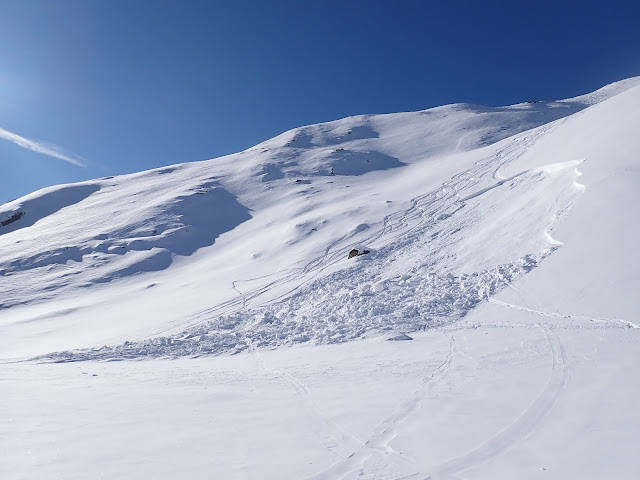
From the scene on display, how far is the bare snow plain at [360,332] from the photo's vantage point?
5.78m

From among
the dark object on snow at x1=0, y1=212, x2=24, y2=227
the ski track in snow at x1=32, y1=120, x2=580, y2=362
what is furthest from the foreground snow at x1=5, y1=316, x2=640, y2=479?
the dark object on snow at x1=0, y1=212, x2=24, y2=227

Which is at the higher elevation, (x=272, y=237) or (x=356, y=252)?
(x=272, y=237)

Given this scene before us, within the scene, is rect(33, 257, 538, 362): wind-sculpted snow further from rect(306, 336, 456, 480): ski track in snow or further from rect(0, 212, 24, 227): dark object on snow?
rect(0, 212, 24, 227): dark object on snow

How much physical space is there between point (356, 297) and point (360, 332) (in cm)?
325

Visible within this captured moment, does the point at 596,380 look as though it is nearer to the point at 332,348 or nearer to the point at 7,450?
the point at 332,348

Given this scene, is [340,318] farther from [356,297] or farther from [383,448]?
[383,448]

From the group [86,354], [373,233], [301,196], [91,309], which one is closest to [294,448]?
[86,354]

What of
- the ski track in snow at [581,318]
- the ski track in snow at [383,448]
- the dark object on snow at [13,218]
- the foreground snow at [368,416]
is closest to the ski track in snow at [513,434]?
the foreground snow at [368,416]

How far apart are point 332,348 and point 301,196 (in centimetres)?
2937

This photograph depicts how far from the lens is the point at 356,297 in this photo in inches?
664

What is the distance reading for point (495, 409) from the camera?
22.1 feet

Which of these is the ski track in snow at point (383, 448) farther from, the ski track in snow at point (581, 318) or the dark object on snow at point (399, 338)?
the ski track in snow at point (581, 318)

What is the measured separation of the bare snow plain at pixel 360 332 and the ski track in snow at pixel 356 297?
11 cm

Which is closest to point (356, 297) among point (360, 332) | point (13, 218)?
point (360, 332)
